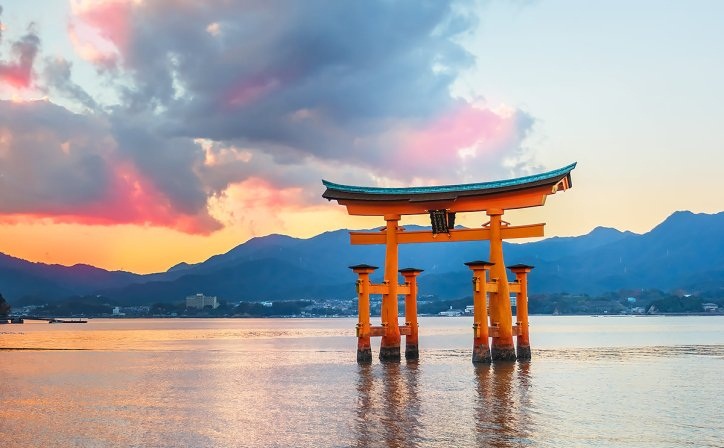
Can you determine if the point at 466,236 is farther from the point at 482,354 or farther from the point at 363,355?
the point at 363,355

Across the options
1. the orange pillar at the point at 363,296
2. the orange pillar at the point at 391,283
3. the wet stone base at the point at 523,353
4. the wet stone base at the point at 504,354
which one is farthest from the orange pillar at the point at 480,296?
the orange pillar at the point at 363,296

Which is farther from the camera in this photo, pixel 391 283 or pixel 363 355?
pixel 363 355

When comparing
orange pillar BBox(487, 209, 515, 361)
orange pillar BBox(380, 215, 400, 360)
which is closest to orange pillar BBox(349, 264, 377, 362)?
orange pillar BBox(380, 215, 400, 360)

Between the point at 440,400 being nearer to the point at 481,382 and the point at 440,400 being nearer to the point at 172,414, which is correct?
the point at 481,382

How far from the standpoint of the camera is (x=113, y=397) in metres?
28.3

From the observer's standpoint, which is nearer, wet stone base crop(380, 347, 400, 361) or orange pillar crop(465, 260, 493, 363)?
orange pillar crop(465, 260, 493, 363)

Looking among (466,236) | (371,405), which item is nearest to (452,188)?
(466,236)

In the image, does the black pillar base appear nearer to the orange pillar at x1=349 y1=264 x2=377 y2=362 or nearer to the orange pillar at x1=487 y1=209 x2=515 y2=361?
the orange pillar at x1=487 y1=209 x2=515 y2=361

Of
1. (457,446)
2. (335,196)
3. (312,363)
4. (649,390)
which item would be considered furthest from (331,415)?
(312,363)

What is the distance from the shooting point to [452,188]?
35062mm

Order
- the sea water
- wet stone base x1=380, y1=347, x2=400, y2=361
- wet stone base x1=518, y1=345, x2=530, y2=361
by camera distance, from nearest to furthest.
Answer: the sea water
wet stone base x1=518, y1=345, x2=530, y2=361
wet stone base x1=380, y1=347, x2=400, y2=361

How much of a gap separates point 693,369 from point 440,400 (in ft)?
66.1

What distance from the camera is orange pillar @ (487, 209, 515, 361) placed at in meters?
34.5

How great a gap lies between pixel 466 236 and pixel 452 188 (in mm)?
2389
